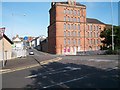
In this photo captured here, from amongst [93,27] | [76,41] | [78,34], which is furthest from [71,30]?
[93,27]

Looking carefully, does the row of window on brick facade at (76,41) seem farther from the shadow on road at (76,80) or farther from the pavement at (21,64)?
the shadow on road at (76,80)

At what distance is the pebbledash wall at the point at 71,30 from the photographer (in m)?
93.4

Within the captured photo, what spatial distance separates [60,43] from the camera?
3674 inches

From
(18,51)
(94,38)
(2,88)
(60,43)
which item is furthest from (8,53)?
(94,38)

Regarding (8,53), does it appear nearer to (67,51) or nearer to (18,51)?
(18,51)

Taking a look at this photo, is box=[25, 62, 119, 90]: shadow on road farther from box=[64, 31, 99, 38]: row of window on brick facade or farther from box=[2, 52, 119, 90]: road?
box=[64, 31, 99, 38]: row of window on brick facade

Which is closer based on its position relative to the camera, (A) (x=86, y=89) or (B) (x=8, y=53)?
(A) (x=86, y=89)

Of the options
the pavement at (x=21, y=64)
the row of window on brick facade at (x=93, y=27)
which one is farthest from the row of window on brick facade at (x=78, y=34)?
the pavement at (x=21, y=64)

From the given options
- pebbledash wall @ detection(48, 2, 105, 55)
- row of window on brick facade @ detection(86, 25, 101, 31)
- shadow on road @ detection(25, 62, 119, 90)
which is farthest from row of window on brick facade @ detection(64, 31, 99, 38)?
shadow on road @ detection(25, 62, 119, 90)

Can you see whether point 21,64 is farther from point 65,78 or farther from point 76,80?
point 76,80

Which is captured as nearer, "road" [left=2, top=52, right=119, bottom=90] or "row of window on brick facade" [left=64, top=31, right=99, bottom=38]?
"road" [left=2, top=52, right=119, bottom=90]

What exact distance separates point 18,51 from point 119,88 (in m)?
47.7

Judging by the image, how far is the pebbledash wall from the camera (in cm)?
9344

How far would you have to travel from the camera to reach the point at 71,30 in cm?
9538
